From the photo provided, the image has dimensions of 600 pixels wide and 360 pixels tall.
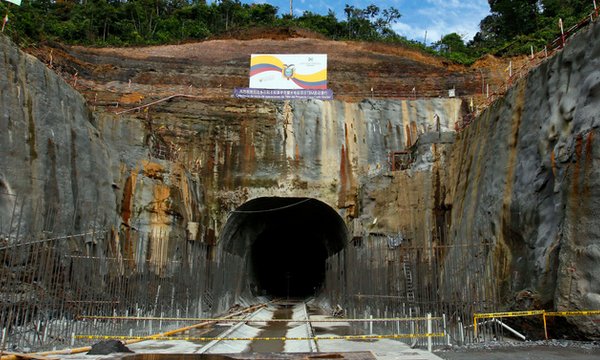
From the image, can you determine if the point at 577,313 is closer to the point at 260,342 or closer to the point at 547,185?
the point at 547,185

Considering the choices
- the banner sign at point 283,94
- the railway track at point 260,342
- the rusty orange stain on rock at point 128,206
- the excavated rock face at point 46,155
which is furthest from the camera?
the banner sign at point 283,94

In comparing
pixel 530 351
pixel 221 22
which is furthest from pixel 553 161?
pixel 221 22

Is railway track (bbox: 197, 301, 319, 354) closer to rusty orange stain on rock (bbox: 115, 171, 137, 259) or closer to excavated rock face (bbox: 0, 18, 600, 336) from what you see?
excavated rock face (bbox: 0, 18, 600, 336)

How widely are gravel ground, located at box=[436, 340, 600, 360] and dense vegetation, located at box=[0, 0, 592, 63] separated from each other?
29.8 m

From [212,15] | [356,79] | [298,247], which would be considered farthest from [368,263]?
[212,15]

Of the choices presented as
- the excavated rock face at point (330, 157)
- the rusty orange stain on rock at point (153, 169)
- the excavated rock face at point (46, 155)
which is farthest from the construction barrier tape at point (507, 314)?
the rusty orange stain on rock at point (153, 169)

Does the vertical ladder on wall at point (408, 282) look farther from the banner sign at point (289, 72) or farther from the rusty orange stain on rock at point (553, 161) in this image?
the banner sign at point (289, 72)

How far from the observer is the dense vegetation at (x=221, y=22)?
1476 inches

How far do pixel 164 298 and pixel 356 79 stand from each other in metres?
23.1

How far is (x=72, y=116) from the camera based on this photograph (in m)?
16.0

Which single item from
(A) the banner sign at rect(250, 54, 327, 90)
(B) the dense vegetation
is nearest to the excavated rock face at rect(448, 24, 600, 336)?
(A) the banner sign at rect(250, 54, 327, 90)

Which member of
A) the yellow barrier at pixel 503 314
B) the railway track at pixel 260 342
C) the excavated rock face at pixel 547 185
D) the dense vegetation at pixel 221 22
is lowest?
the railway track at pixel 260 342

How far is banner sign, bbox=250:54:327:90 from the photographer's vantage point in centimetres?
2798

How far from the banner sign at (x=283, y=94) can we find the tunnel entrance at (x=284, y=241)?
230 inches
